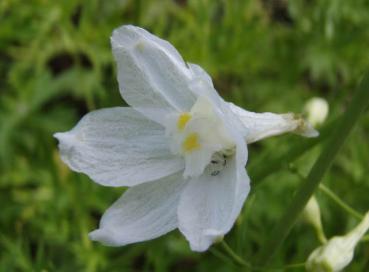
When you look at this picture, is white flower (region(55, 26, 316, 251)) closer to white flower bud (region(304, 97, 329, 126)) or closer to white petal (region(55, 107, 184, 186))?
white petal (region(55, 107, 184, 186))

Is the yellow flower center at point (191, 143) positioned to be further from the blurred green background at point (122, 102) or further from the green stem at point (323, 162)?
the blurred green background at point (122, 102)

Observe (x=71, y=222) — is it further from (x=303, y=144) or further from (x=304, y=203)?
(x=304, y=203)

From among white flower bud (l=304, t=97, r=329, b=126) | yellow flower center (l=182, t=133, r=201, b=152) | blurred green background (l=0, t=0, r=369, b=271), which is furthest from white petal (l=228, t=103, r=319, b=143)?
blurred green background (l=0, t=0, r=369, b=271)

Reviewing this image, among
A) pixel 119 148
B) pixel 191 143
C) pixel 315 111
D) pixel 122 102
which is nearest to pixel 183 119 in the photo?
pixel 191 143

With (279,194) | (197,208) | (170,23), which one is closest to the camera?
(197,208)

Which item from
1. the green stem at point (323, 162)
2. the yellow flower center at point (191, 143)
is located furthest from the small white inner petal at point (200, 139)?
the green stem at point (323, 162)

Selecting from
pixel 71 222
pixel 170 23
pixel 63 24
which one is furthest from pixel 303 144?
pixel 170 23

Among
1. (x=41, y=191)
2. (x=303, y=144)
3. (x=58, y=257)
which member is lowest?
(x=58, y=257)
